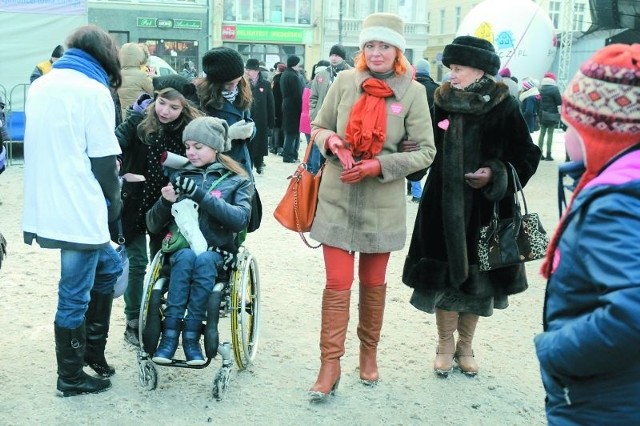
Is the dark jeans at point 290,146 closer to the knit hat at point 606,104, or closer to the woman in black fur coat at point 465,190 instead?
the woman in black fur coat at point 465,190

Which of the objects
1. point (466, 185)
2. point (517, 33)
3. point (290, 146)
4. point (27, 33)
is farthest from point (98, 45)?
point (517, 33)

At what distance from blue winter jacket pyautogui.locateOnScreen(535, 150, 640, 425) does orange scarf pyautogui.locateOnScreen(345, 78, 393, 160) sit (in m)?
1.92

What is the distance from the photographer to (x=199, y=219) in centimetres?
388

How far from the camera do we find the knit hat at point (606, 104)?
1.70 m

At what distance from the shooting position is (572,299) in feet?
5.83

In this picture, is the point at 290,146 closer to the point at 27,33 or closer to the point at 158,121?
the point at 27,33

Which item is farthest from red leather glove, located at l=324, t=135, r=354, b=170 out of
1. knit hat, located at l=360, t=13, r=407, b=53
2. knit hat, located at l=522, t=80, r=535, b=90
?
knit hat, located at l=522, t=80, r=535, b=90

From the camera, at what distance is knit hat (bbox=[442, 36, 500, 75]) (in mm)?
3748

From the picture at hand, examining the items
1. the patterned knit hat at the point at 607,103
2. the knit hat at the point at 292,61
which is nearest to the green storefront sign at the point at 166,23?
the knit hat at the point at 292,61

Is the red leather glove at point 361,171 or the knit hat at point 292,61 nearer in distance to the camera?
the red leather glove at point 361,171

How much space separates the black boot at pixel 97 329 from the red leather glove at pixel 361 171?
4.53 ft

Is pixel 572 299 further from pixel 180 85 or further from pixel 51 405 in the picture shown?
pixel 180 85

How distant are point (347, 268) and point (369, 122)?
29.4 inches

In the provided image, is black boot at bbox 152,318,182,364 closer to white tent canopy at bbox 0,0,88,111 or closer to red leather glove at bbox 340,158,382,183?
red leather glove at bbox 340,158,382,183
